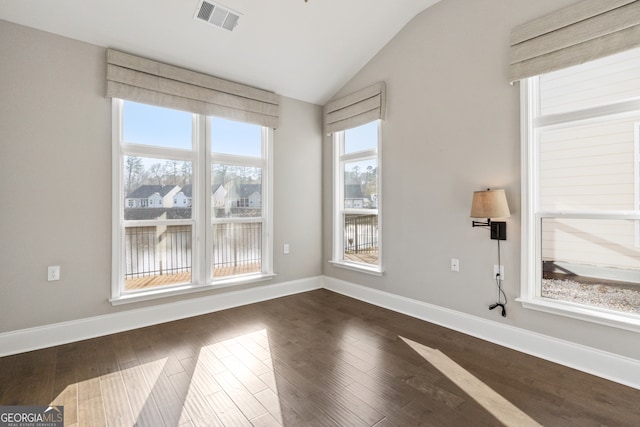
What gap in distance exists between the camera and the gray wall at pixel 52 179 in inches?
102

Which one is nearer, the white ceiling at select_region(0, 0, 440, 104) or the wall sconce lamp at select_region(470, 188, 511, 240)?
the wall sconce lamp at select_region(470, 188, 511, 240)

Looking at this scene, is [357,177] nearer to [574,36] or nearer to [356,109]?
[356,109]

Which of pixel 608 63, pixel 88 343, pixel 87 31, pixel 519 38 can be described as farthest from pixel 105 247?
pixel 608 63

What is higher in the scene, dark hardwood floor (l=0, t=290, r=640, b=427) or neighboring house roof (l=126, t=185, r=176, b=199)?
neighboring house roof (l=126, t=185, r=176, b=199)

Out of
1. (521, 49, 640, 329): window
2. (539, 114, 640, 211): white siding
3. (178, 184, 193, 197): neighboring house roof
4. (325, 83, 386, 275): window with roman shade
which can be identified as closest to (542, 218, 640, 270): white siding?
(521, 49, 640, 329): window

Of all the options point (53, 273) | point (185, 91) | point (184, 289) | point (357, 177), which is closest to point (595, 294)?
point (357, 177)

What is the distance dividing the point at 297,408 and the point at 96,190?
8.80 feet

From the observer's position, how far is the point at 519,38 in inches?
102

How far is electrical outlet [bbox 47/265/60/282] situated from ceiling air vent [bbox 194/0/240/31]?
2638mm

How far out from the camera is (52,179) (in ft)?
9.02

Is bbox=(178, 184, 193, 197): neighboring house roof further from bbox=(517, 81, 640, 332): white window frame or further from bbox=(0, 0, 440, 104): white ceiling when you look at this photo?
bbox=(517, 81, 640, 332): white window frame

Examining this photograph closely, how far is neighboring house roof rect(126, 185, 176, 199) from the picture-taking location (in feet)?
10.6

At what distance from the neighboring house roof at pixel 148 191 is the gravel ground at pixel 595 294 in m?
3.78

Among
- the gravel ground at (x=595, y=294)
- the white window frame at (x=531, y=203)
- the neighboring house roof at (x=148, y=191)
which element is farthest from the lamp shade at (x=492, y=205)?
the neighboring house roof at (x=148, y=191)
